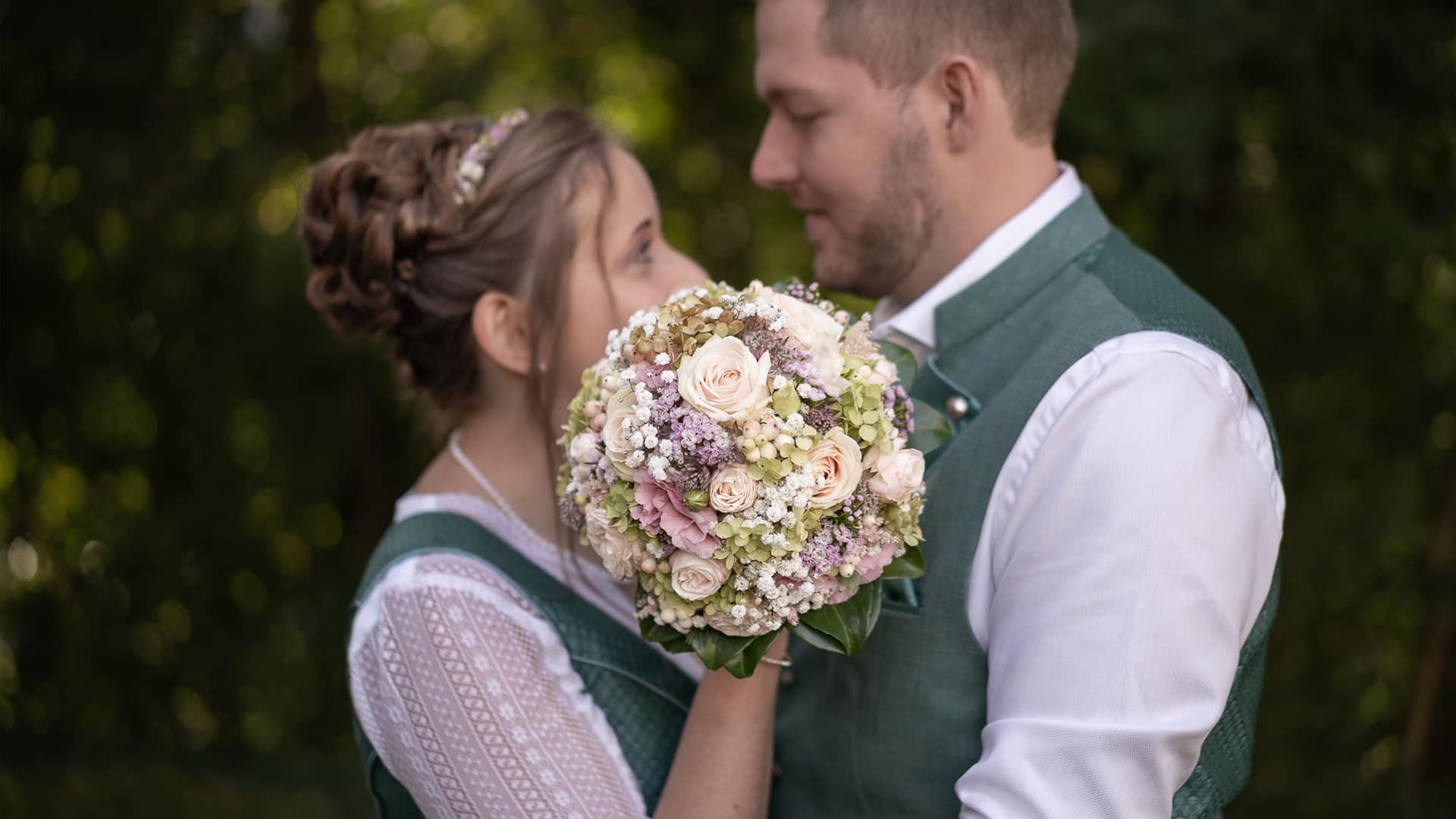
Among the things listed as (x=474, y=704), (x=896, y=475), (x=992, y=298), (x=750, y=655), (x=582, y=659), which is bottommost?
(x=582, y=659)

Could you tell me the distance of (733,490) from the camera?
5.40 feet

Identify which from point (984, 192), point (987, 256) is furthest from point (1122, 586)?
point (984, 192)

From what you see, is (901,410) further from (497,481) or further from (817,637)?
(497,481)

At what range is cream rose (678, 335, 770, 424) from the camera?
1643 mm

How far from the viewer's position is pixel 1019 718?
1.73m

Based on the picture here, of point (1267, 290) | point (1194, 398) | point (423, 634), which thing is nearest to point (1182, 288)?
point (1194, 398)

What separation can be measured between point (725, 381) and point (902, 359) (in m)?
0.45

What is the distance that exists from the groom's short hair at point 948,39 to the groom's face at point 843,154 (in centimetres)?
4

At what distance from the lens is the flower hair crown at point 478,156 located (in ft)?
8.07

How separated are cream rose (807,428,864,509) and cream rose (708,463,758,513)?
83mm

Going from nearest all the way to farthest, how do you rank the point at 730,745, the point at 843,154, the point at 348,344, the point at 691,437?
the point at 691,437
the point at 730,745
the point at 843,154
the point at 348,344

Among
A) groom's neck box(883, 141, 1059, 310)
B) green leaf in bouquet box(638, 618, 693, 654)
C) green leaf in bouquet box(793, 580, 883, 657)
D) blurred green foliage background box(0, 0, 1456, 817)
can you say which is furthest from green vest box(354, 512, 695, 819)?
blurred green foliage background box(0, 0, 1456, 817)

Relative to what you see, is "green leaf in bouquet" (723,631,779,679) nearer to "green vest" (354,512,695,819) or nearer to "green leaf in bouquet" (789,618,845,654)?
"green leaf in bouquet" (789,618,845,654)

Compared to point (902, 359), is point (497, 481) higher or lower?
lower
